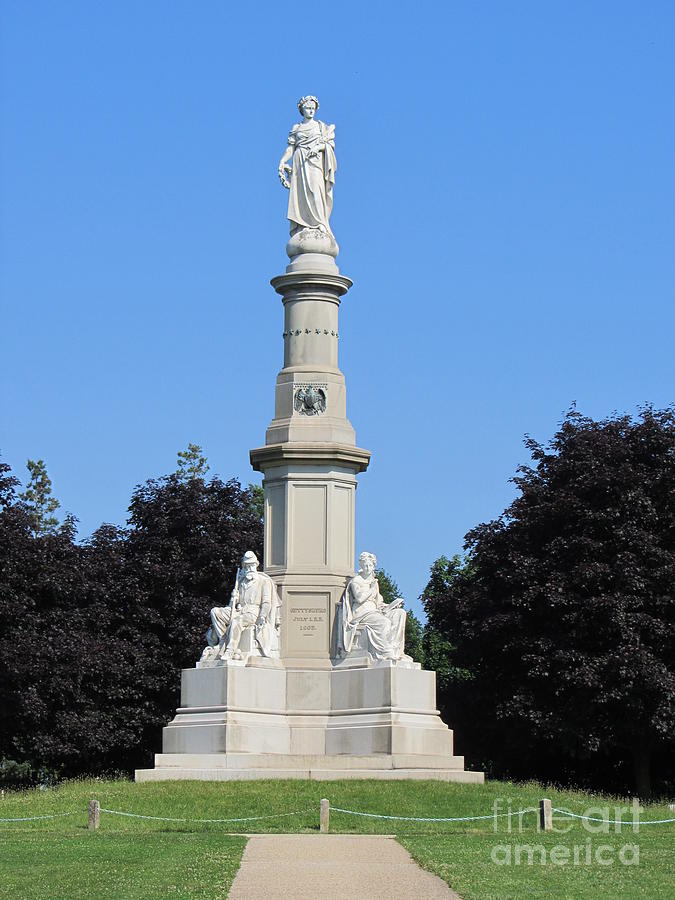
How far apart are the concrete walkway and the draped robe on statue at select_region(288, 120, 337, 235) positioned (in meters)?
17.7

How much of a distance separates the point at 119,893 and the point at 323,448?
18.6 metres

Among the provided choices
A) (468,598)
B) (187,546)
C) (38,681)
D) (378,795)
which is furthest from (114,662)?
(378,795)

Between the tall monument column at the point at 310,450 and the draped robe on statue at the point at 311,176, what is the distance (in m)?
0.02

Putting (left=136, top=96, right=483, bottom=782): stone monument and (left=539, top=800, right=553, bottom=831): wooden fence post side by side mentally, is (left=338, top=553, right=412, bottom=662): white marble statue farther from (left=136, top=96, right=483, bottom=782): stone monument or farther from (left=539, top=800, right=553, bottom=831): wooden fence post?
(left=539, top=800, right=553, bottom=831): wooden fence post

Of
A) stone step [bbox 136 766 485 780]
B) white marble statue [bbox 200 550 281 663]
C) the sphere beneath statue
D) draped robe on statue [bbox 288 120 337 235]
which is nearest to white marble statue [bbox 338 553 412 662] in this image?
white marble statue [bbox 200 550 281 663]

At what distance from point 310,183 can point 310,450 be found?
6962 millimetres

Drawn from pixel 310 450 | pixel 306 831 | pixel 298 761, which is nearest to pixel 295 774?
pixel 298 761

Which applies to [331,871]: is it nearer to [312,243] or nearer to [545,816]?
[545,816]

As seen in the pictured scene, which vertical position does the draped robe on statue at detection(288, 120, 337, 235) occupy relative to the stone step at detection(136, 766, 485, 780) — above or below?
above

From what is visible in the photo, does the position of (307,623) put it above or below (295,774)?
above

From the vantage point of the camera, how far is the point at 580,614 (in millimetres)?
42156

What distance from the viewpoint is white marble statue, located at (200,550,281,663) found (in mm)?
33688

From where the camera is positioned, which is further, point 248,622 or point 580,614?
point 580,614

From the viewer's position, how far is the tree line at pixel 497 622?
4206 cm
